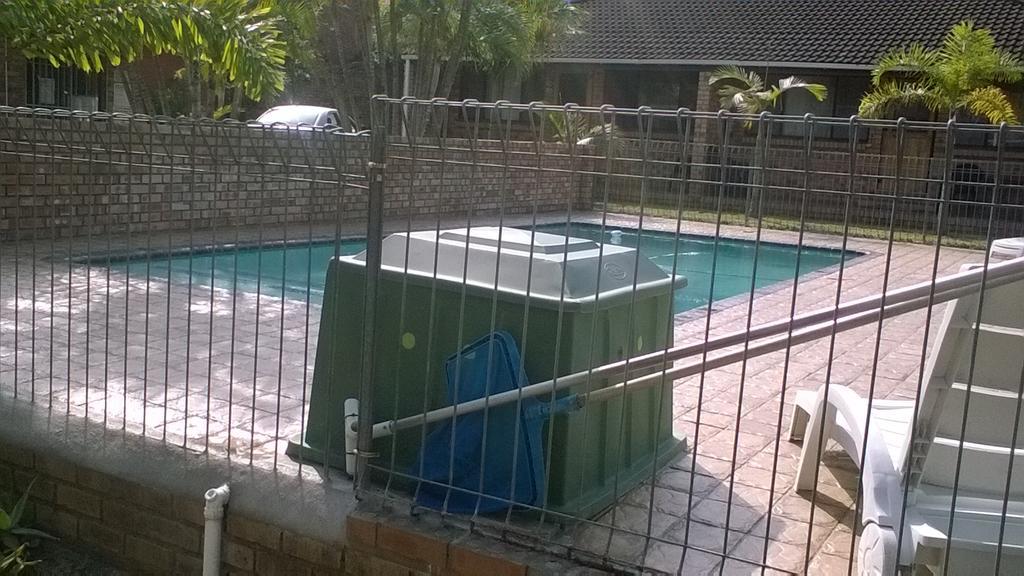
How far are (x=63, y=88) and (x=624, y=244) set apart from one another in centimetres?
1325

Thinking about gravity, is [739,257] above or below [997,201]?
below

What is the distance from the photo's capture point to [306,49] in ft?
68.2

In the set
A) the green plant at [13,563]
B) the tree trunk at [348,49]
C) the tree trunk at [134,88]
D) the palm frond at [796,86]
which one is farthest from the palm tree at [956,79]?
the green plant at [13,563]

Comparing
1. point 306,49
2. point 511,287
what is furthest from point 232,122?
point 306,49

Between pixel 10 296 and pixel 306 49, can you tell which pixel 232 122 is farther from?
pixel 306 49

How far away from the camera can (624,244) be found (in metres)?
12.5

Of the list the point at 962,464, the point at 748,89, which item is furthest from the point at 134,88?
the point at 962,464

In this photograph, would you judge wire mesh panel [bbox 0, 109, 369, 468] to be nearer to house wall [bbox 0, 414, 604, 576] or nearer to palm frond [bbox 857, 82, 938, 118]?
house wall [bbox 0, 414, 604, 576]

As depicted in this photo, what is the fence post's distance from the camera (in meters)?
3.20

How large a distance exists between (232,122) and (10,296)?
3989 millimetres

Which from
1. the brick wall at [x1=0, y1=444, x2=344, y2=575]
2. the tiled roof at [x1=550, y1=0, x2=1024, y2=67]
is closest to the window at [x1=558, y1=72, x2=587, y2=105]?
the tiled roof at [x1=550, y1=0, x2=1024, y2=67]

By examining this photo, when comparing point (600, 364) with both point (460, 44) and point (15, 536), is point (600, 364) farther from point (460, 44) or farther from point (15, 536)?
point (460, 44)

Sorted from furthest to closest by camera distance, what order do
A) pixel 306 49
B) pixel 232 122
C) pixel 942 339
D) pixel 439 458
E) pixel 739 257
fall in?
pixel 306 49 < pixel 739 257 < pixel 232 122 < pixel 439 458 < pixel 942 339

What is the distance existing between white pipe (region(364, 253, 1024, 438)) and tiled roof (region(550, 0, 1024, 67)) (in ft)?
62.8
